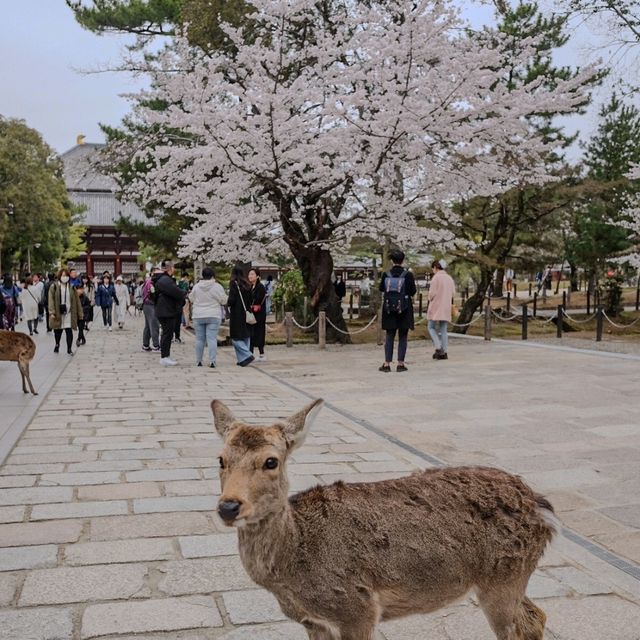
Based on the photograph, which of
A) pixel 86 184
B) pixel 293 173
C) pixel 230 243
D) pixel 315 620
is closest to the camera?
pixel 315 620

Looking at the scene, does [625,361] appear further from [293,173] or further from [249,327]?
[293,173]

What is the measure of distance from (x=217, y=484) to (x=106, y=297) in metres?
17.9

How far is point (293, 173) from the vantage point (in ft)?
51.0

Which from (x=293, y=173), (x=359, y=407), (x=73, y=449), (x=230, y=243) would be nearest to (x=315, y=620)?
(x=73, y=449)

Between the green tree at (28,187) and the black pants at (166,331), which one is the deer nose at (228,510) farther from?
the green tree at (28,187)

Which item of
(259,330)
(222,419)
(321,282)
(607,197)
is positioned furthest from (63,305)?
(607,197)

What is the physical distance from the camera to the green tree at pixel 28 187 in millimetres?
35969

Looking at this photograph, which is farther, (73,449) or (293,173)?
(293,173)

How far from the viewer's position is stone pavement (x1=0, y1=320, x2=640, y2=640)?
3.07m

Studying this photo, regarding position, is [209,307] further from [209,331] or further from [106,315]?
[106,315]

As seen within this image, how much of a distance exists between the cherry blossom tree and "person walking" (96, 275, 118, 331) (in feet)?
15.7

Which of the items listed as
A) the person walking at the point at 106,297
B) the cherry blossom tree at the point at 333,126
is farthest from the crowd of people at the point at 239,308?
the person walking at the point at 106,297

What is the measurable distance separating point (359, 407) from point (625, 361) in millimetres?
6219

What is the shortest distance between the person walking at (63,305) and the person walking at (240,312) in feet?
12.8
